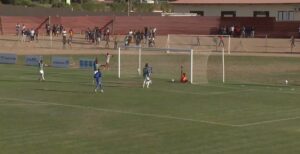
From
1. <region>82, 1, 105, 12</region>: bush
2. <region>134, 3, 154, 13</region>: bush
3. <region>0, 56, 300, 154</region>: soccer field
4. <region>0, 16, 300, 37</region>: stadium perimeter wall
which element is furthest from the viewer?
<region>134, 3, 154, 13</region>: bush

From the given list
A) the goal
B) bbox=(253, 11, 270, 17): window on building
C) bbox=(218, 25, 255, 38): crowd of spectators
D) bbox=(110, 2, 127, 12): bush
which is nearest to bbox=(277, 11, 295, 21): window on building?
bbox=(253, 11, 270, 17): window on building

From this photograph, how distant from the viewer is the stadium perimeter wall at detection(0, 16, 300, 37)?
9112 centimetres

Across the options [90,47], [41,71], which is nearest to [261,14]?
[90,47]

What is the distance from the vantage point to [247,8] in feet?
339

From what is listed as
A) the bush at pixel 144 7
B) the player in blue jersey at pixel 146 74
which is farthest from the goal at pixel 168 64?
the bush at pixel 144 7

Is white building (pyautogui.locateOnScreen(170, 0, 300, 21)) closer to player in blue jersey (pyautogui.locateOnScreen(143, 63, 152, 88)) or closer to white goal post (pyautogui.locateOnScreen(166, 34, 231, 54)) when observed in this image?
white goal post (pyautogui.locateOnScreen(166, 34, 231, 54))

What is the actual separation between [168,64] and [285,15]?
4212 cm

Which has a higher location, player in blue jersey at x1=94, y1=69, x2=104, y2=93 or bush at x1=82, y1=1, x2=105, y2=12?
bush at x1=82, y1=1, x2=105, y2=12

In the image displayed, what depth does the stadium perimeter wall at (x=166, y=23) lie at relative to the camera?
91125 mm

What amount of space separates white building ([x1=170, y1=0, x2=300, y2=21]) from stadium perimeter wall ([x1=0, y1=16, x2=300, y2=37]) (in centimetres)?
789

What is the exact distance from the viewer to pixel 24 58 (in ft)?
231

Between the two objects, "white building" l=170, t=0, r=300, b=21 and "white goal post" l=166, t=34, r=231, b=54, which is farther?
"white building" l=170, t=0, r=300, b=21

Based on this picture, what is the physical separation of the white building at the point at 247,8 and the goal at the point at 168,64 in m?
35.4

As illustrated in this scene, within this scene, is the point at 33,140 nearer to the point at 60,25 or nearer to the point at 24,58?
the point at 24,58
